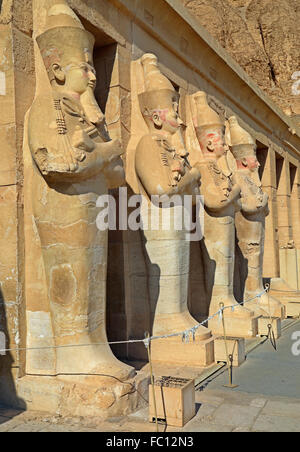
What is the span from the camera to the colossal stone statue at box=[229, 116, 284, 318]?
8.67 meters

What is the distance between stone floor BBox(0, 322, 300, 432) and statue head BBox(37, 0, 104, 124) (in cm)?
269

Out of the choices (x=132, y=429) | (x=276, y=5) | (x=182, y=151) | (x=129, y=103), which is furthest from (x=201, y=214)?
(x=276, y=5)

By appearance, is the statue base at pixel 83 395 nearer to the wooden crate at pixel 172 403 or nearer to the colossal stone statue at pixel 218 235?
the wooden crate at pixel 172 403

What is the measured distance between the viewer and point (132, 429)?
149 inches

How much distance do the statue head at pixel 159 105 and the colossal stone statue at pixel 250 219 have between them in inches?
115

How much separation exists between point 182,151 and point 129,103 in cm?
101

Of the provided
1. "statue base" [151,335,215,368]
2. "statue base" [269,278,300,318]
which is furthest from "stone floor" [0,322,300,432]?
"statue base" [269,278,300,318]

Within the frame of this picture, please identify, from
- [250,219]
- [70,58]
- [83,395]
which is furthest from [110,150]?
[250,219]

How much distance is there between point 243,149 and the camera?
Result: 9016mm

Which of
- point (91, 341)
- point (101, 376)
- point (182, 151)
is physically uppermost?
point (182, 151)

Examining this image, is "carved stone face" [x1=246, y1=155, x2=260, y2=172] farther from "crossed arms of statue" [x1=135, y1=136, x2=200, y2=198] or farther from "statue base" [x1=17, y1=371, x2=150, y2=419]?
"statue base" [x1=17, y1=371, x2=150, y2=419]

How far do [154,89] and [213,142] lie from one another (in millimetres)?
1708

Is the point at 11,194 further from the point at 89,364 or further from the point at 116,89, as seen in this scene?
the point at 116,89

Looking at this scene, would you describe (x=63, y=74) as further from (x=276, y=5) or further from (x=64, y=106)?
(x=276, y=5)
